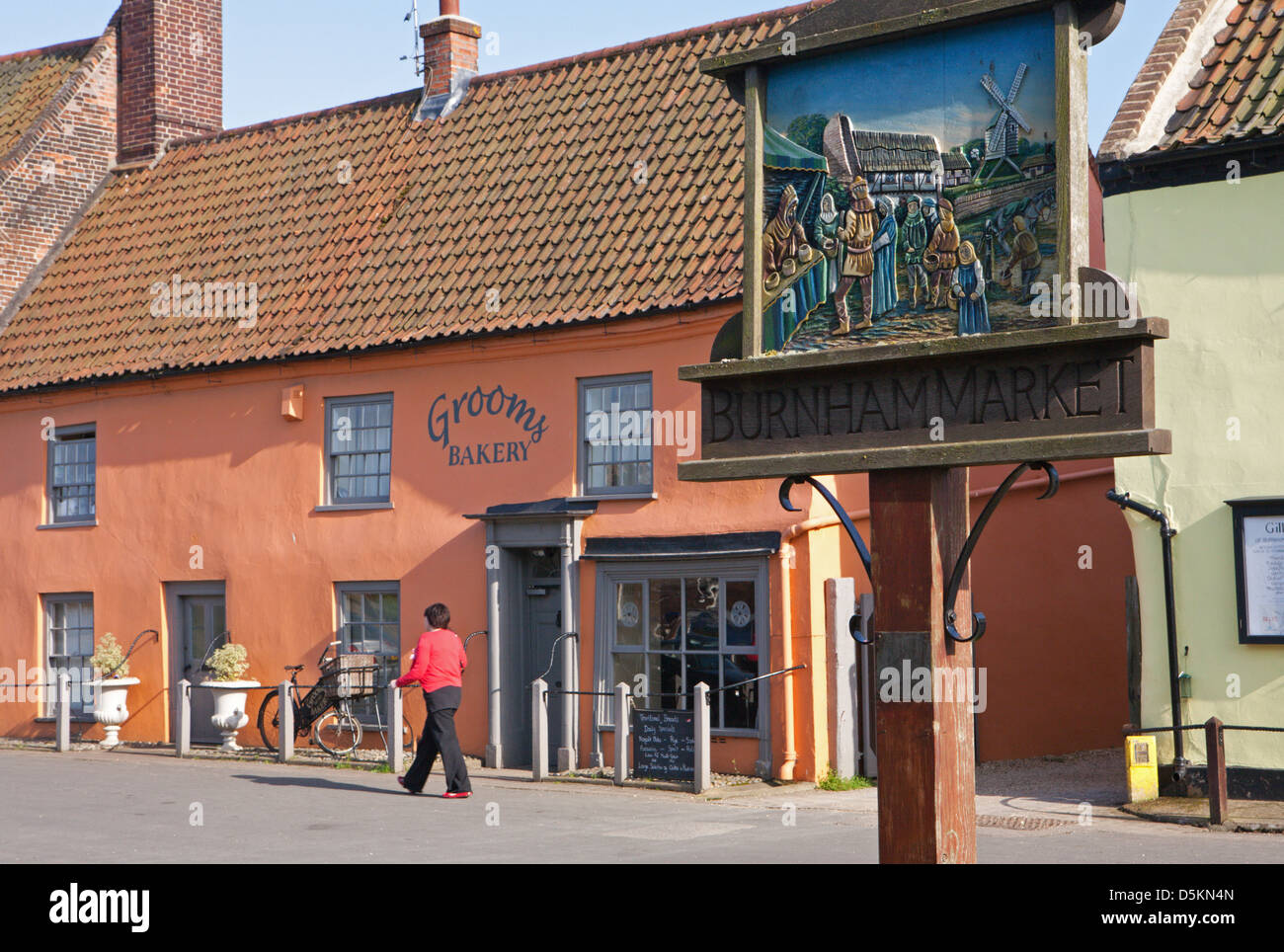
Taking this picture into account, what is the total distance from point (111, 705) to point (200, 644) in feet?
4.32

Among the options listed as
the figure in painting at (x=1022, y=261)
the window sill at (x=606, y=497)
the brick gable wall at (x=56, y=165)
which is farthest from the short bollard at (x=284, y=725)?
the figure in painting at (x=1022, y=261)

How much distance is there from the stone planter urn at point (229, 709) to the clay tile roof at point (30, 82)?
9.36 m

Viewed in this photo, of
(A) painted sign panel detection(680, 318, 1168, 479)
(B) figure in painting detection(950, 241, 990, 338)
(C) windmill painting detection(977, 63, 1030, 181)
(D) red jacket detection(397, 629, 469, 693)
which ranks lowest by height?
(D) red jacket detection(397, 629, 469, 693)

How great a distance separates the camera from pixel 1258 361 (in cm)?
1289

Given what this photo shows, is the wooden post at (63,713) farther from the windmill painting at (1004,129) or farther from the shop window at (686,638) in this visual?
the windmill painting at (1004,129)

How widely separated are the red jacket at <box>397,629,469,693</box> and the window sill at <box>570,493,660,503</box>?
3092 millimetres

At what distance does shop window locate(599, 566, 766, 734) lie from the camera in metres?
15.7

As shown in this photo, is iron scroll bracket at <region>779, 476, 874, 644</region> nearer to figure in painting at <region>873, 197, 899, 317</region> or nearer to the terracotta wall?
figure in painting at <region>873, 197, 899, 317</region>

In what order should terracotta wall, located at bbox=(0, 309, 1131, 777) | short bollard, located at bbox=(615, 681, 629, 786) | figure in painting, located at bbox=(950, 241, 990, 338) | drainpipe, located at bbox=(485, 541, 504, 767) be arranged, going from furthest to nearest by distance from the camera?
1. drainpipe, located at bbox=(485, 541, 504, 767)
2. terracotta wall, located at bbox=(0, 309, 1131, 777)
3. short bollard, located at bbox=(615, 681, 629, 786)
4. figure in painting, located at bbox=(950, 241, 990, 338)

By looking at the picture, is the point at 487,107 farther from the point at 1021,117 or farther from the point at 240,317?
the point at 1021,117

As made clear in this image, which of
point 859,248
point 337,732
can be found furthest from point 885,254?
point 337,732

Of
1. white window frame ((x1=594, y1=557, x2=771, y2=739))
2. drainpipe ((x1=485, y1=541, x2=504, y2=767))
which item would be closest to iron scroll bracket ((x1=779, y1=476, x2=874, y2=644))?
white window frame ((x1=594, y1=557, x2=771, y2=739))

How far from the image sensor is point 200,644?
20.2m

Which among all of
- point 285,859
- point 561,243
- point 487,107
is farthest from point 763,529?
point 487,107
